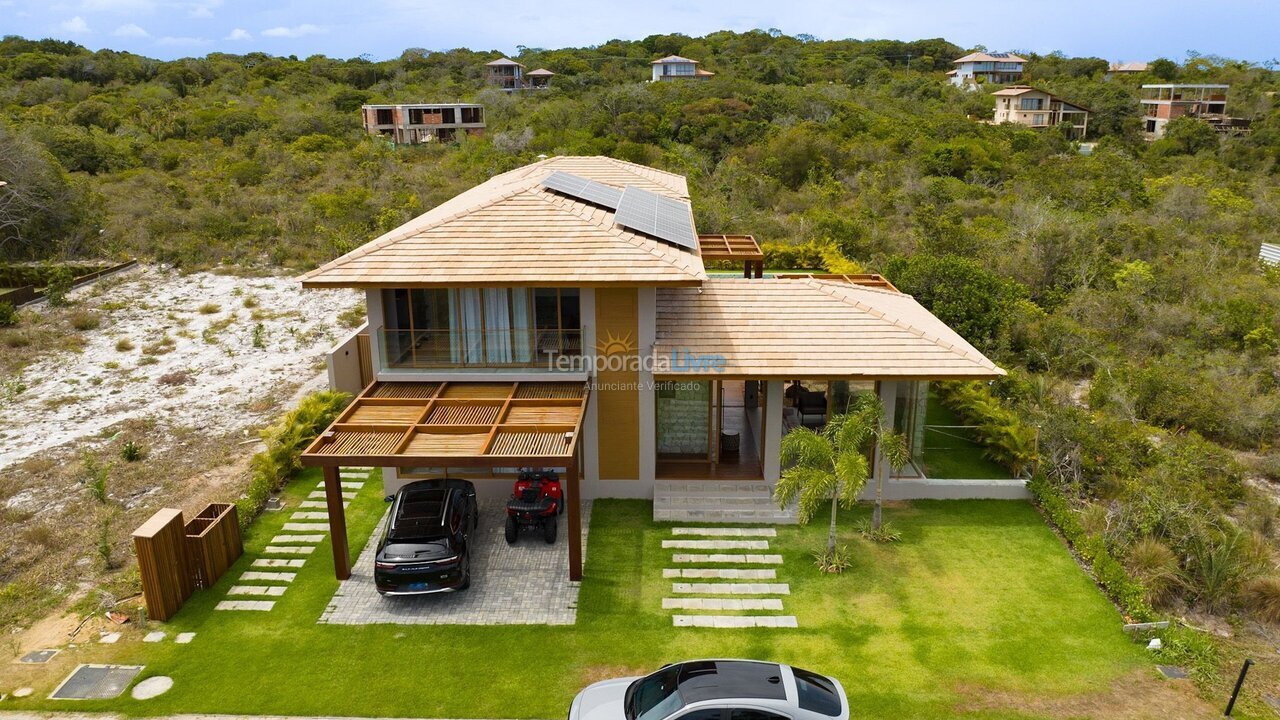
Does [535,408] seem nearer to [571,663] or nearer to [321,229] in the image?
[571,663]

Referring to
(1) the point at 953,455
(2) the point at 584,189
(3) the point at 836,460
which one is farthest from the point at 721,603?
(2) the point at 584,189

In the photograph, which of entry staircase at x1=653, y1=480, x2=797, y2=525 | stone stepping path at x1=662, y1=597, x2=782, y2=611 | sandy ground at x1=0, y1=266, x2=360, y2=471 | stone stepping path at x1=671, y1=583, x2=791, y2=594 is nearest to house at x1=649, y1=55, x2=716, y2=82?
sandy ground at x1=0, y1=266, x2=360, y2=471

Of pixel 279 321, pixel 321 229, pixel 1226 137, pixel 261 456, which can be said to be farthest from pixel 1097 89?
pixel 261 456

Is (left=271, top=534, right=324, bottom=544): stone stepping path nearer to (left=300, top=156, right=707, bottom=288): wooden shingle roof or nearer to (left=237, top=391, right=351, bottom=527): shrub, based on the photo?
(left=237, top=391, right=351, bottom=527): shrub

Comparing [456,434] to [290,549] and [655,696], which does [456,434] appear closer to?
[290,549]

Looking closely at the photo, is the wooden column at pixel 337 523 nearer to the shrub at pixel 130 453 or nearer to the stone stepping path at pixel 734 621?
the stone stepping path at pixel 734 621

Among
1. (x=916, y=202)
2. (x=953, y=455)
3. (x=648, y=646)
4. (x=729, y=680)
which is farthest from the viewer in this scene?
(x=916, y=202)
